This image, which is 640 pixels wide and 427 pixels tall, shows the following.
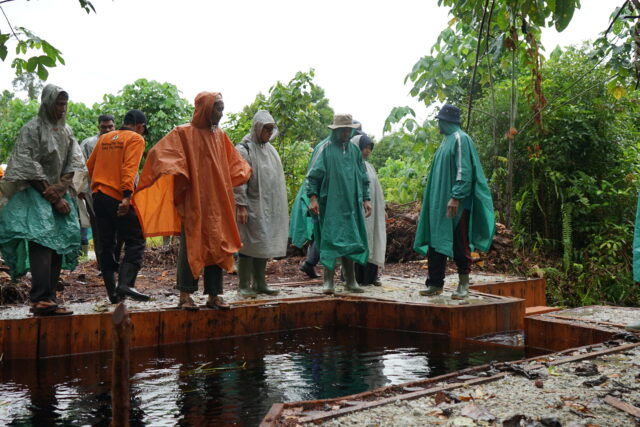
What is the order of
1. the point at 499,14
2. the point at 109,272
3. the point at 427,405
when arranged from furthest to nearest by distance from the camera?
the point at 109,272 < the point at 499,14 < the point at 427,405

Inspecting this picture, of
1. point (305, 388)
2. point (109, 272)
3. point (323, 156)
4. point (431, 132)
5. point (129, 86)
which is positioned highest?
point (129, 86)

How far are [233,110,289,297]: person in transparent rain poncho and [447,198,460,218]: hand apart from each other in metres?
1.62

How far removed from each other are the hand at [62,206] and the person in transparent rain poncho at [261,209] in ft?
5.35

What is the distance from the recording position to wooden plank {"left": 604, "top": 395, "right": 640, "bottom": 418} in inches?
113

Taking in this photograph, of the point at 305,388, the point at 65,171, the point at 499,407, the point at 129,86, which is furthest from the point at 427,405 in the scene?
the point at 129,86

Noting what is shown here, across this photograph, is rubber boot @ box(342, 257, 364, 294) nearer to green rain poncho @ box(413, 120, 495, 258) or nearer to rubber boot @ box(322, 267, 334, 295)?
rubber boot @ box(322, 267, 334, 295)

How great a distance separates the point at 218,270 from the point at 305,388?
5.51 feet

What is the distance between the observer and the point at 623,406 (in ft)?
9.68

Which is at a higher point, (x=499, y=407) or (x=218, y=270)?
(x=218, y=270)

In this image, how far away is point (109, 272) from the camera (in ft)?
18.7

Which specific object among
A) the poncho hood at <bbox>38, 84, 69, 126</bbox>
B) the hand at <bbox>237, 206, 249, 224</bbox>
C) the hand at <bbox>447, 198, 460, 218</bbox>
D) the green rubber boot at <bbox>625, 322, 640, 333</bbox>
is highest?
the poncho hood at <bbox>38, 84, 69, 126</bbox>

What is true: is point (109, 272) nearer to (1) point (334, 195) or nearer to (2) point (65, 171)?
(2) point (65, 171)

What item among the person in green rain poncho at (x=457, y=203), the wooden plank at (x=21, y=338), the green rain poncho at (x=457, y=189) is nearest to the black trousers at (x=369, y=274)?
the person in green rain poncho at (x=457, y=203)

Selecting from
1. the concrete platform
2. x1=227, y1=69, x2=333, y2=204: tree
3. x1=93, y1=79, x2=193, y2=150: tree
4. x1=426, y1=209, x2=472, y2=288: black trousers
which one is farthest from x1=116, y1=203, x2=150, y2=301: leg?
x1=93, y1=79, x2=193, y2=150: tree
